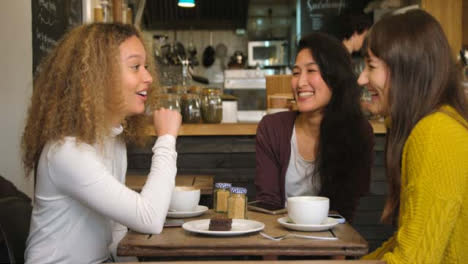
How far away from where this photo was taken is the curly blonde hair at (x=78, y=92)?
1.85m

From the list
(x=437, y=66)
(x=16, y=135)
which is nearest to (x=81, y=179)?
(x=437, y=66)

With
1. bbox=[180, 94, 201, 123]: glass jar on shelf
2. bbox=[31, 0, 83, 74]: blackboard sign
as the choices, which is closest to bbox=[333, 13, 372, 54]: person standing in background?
bbox=[180, 94, 201, 123]: glass jar on shelf

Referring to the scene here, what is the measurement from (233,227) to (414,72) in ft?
2.09

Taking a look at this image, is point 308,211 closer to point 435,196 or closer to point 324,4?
point 435,196

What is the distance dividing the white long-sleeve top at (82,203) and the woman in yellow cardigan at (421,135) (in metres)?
0.62

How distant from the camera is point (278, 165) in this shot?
2.72 meters

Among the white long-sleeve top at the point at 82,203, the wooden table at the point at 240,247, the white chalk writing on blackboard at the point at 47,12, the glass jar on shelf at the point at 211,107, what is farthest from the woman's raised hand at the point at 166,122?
the glass jar on shelf at the point at 211,107

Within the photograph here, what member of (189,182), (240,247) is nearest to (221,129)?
(189,182)

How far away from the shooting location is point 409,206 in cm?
140

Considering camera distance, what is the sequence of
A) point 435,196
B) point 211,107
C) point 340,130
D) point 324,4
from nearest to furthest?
point 435,196 → point 340,130 → point 211,107 → point 324,4

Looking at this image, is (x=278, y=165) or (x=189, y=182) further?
(x=189, y=182)

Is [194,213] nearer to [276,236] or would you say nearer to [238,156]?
[276,236]

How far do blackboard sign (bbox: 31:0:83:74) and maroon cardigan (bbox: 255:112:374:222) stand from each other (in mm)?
1324

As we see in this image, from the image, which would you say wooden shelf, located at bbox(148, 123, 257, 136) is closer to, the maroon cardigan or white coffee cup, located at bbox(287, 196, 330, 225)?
the maroon cardigan
